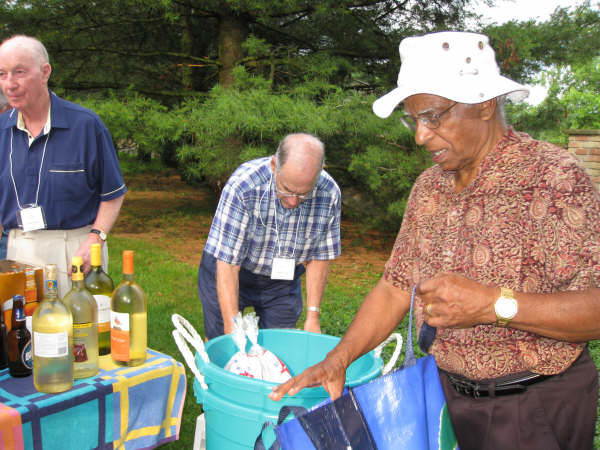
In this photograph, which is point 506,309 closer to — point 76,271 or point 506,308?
point 506,308

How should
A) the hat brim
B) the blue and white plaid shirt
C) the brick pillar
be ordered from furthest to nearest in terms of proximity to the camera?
1. the brick pillar
2. the blue and white plaid shirt
3. the hat brim

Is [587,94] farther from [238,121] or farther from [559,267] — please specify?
[559,267]

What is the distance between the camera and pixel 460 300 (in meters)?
1.15

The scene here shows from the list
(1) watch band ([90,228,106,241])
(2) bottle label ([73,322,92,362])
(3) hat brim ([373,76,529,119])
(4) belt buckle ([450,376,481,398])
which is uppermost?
(3) hat brim ([373,76,529,119])

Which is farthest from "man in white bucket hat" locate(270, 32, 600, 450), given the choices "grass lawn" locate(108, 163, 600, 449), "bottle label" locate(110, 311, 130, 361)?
"grass lawn" locate(108, 163, 600, 449)

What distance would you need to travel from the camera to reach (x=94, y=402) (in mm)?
1670

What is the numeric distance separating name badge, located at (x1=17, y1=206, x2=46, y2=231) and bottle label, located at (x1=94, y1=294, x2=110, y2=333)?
843mm

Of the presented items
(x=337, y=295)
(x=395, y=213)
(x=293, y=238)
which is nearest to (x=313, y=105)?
(x=395, y=213)

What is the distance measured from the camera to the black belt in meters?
1.28

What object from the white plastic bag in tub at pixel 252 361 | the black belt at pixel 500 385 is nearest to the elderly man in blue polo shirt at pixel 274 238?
the white plastic bag in tub at pixel 252 361

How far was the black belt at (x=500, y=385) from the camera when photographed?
4.19 ft

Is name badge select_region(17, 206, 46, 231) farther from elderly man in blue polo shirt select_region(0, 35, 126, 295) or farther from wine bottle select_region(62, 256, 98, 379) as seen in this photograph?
wine bottle select_region(62, 256, 98, 379)

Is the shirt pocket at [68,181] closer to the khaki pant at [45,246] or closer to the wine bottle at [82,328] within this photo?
the khaki pant at [45,246]

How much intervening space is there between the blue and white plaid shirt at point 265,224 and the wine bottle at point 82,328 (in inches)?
24.7
